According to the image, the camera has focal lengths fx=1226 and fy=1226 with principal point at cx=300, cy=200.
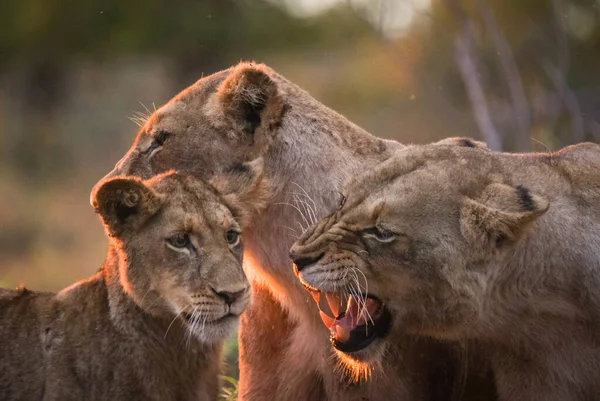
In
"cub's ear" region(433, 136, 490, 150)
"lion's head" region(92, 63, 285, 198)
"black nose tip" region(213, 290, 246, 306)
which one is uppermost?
"lion's head" region(92, 63, 285, 198)

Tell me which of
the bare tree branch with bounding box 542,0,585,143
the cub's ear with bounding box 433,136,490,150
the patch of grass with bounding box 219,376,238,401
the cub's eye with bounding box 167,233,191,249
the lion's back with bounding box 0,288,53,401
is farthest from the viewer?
the bare tree branch with bounding box 542,0,585,143

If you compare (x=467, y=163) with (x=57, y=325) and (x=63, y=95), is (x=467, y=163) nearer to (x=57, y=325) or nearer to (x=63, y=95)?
(x=57, y=325)

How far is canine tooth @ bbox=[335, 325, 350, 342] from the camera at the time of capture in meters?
4.54

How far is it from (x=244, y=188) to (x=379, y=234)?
0.70 metres

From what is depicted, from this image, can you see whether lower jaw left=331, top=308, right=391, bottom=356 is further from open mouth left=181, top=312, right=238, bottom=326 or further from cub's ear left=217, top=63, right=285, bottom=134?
cub's ear left=217, top=63, right=285, bottom=134

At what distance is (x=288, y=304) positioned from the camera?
5160 millimetres

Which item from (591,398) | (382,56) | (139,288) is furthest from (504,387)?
(382,56)

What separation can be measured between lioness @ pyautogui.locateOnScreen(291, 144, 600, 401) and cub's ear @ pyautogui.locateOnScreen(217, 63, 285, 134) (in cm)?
61

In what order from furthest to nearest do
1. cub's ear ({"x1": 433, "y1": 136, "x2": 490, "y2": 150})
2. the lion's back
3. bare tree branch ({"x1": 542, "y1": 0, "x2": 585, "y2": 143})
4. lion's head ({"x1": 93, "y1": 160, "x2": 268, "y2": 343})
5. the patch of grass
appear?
bare tree branch ({"x1": 542, "y1": 0, "x2": 585, "y2": 143}) < the patch of grass < cub's ear ({"x1": 433, "y1": 136, "x2": 490, "y2": 150}) < the lion's back < lion's head ({"x1": 93, "y1": 160, "x2": 268, "y2": 343})

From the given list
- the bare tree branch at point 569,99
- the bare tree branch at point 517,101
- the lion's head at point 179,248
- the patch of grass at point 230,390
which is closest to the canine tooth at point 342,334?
the lion's head at point 179,248

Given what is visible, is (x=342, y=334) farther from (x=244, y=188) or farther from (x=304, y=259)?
(x=244, y=188)

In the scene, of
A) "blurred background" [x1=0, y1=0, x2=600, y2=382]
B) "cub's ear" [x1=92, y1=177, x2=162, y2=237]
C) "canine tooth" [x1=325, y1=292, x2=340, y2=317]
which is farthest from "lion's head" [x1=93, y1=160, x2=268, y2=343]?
"blurred background" [x1=0, y1=0, x2=600, y2=382]

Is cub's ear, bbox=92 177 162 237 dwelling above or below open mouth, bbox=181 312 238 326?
above

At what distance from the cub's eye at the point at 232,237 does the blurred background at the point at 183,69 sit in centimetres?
1040
